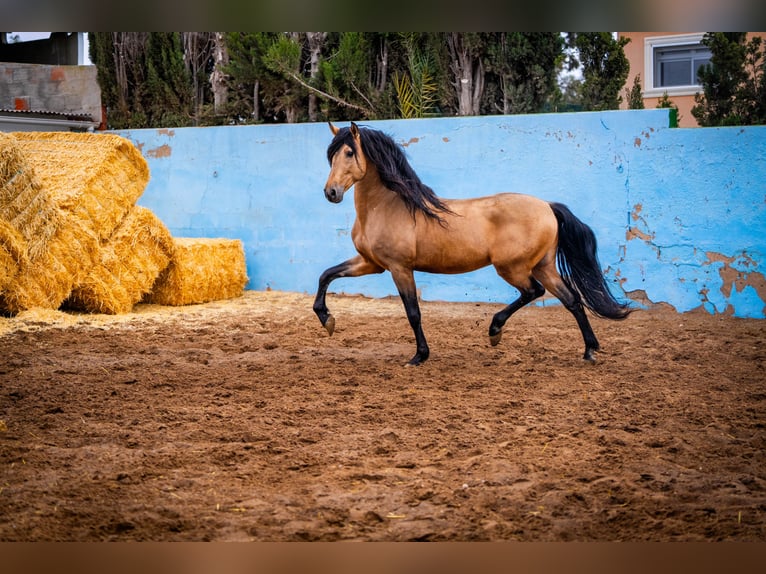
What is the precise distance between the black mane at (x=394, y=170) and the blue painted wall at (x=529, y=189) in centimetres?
298

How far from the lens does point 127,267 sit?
7461mm

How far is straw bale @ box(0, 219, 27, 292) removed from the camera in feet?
21.3

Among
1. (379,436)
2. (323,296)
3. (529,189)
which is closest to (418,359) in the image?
(323,296)

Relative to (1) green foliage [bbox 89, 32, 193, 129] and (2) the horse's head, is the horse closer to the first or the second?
(2) the horse's head

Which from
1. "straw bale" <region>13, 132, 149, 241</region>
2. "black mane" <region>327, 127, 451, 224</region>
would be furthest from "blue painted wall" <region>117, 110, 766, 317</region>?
"black mane" <region>327, 127, 451, 224</region>

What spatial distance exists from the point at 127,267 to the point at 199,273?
2.83 ft

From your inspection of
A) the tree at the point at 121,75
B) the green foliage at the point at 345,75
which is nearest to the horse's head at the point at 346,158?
the green foliage at the point at 345,75

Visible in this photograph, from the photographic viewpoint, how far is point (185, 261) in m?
7.94

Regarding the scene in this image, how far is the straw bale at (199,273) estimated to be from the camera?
7.96m

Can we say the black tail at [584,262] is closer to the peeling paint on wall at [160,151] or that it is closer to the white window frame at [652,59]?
the peeling paint on wall at [160,151]

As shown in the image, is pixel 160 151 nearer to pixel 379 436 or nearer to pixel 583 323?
pixel 583 323

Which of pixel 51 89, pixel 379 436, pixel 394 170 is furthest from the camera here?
Result: pixel 51 89

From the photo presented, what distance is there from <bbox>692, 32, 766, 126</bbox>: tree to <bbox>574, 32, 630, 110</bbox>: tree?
3.19ft

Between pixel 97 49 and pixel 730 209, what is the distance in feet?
32.4
